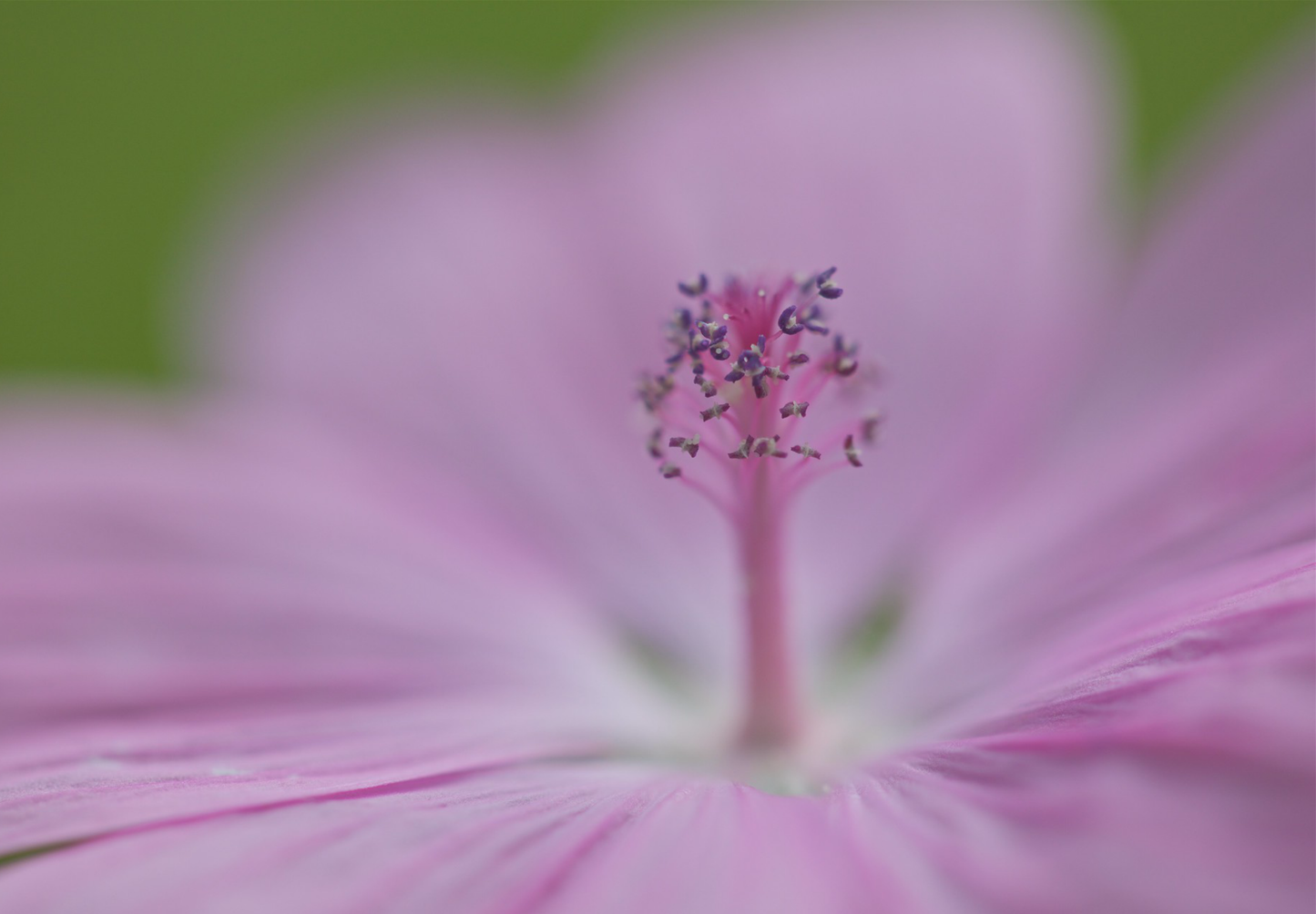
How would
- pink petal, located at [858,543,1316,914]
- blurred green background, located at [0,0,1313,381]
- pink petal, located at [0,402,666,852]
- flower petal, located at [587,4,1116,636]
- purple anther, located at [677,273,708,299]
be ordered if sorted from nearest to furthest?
1. pink petal, located at [858,543,1316,914]
2. pink petal, located at [0,402,666,852]
3. purple anther, located at [677,273,708,299]
4. flower petal, located at [587,4,1116,636]
5. blurred green background, located at [0,0,1313,381]

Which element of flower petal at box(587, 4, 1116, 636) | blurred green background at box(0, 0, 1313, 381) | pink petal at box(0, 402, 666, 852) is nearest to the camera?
pink petal at box(0, 402, 666, 852)

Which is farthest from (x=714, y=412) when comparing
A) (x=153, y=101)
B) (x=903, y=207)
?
(x=153, y=101)

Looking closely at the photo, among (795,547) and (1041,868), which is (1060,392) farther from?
(1041,868)

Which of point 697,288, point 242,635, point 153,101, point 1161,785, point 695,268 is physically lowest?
point 1161,785

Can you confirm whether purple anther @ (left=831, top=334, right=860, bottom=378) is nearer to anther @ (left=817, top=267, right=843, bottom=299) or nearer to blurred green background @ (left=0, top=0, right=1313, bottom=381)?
anther @ (left=817, top=267, right=843, bottom=299)

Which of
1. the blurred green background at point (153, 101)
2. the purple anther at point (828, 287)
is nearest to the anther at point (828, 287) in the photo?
the purple anther at point (828, 287)

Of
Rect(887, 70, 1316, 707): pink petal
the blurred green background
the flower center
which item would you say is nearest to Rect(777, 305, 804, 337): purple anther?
the flower center

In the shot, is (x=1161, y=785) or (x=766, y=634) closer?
(x=1161, y=785)

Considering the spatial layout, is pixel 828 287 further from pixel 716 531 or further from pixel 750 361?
pixel 716 531
